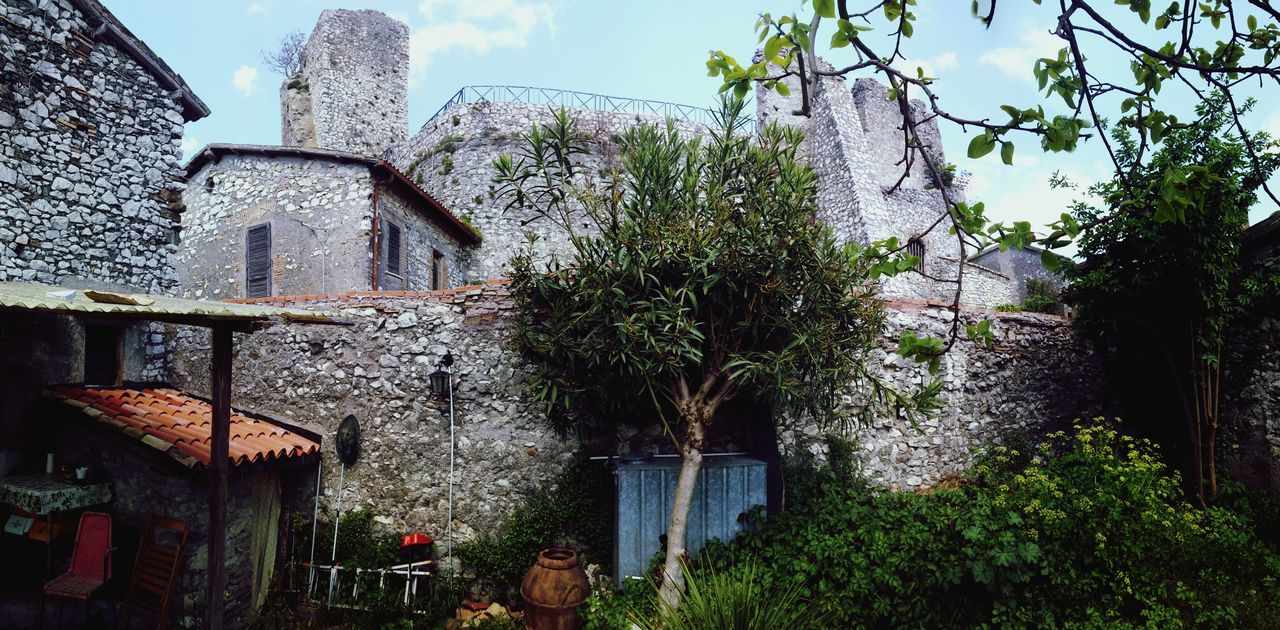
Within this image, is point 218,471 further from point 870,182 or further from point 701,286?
point 870,182

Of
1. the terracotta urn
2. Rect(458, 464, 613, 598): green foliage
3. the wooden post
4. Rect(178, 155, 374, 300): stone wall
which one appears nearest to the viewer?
the wooden post

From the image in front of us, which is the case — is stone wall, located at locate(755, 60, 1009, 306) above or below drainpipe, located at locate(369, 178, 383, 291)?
above

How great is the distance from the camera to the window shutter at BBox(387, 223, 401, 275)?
11641mm

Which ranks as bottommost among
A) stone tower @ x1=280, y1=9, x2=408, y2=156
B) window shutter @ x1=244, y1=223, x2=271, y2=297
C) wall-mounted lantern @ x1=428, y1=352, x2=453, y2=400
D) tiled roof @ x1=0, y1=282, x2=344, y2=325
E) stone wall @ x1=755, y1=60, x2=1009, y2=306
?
wall-mounted lantern @ x1=428, y1=352, x2=453, y2=400

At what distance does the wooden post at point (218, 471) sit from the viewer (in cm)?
502

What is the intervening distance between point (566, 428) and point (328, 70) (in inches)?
773

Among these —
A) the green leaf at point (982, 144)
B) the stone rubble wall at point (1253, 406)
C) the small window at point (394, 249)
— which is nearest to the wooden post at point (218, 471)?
the green leaf at point (982, 144)

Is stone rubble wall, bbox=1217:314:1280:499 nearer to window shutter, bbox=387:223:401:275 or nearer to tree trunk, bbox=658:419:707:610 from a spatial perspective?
tree trunk, bbox=658:419:707:610

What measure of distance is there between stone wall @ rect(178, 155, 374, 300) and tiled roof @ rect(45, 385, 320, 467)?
374cm

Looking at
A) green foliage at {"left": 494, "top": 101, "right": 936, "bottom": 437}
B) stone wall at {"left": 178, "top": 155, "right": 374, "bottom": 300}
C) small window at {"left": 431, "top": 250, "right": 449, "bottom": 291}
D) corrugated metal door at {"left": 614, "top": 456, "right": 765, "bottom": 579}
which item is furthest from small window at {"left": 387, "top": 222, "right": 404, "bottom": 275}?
corrugated metal door at {"left": 614, "top": 456, "right": 765, "bottom": 579}

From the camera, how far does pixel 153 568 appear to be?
583cm

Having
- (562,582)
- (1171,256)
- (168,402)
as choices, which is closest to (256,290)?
(168,402)

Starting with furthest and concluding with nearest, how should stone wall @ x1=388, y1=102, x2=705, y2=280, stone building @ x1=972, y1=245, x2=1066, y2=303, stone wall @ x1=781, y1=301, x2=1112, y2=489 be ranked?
stone building @ x1=972, y1=245, x2=1066, y2=303 < stone wall @ x1=388, y1=102, x2=705, y2=280 < stone wall @ x1=781, y1=301, x2=1112, y2=489

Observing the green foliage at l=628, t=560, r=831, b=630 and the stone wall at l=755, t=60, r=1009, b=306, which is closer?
the green foliage at l=628, t=560, r=831, b=630
